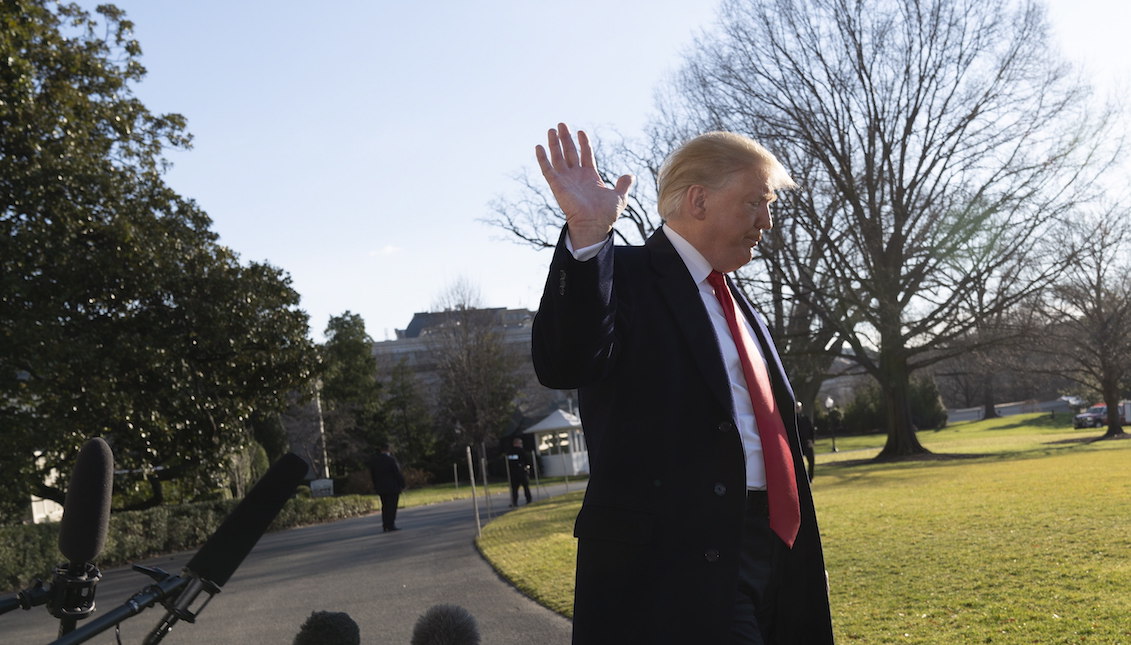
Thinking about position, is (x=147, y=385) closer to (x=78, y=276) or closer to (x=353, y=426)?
(x=78, y=276)

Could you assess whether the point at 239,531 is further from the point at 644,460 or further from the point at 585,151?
the point at 585,151

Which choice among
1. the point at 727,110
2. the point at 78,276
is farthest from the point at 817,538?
the point at 727,110

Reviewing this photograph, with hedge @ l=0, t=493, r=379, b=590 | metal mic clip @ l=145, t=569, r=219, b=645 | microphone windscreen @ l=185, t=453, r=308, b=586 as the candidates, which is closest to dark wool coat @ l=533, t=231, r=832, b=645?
microphone windscreen @ l=185, t=453, r=308, b=586

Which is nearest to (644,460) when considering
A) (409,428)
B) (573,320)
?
(573,320)

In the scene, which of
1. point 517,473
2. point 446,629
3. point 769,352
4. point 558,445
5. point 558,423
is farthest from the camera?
point 558,445

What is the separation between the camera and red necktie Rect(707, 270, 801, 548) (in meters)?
2.73

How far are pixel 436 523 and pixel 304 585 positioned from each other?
10.6m

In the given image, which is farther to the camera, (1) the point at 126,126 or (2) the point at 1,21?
(1) the point at 126,126

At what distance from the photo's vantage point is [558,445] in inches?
2205

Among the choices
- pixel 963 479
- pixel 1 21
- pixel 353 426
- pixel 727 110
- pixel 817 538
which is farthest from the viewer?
pixel 353 426

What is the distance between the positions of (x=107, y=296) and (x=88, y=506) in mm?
19315

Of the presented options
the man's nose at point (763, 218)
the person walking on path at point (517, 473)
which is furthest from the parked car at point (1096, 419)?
the man's nose at point (763, 218)

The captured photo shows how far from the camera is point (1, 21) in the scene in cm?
1625

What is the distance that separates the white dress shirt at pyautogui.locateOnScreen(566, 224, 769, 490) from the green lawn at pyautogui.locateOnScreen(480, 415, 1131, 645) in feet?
15.0
